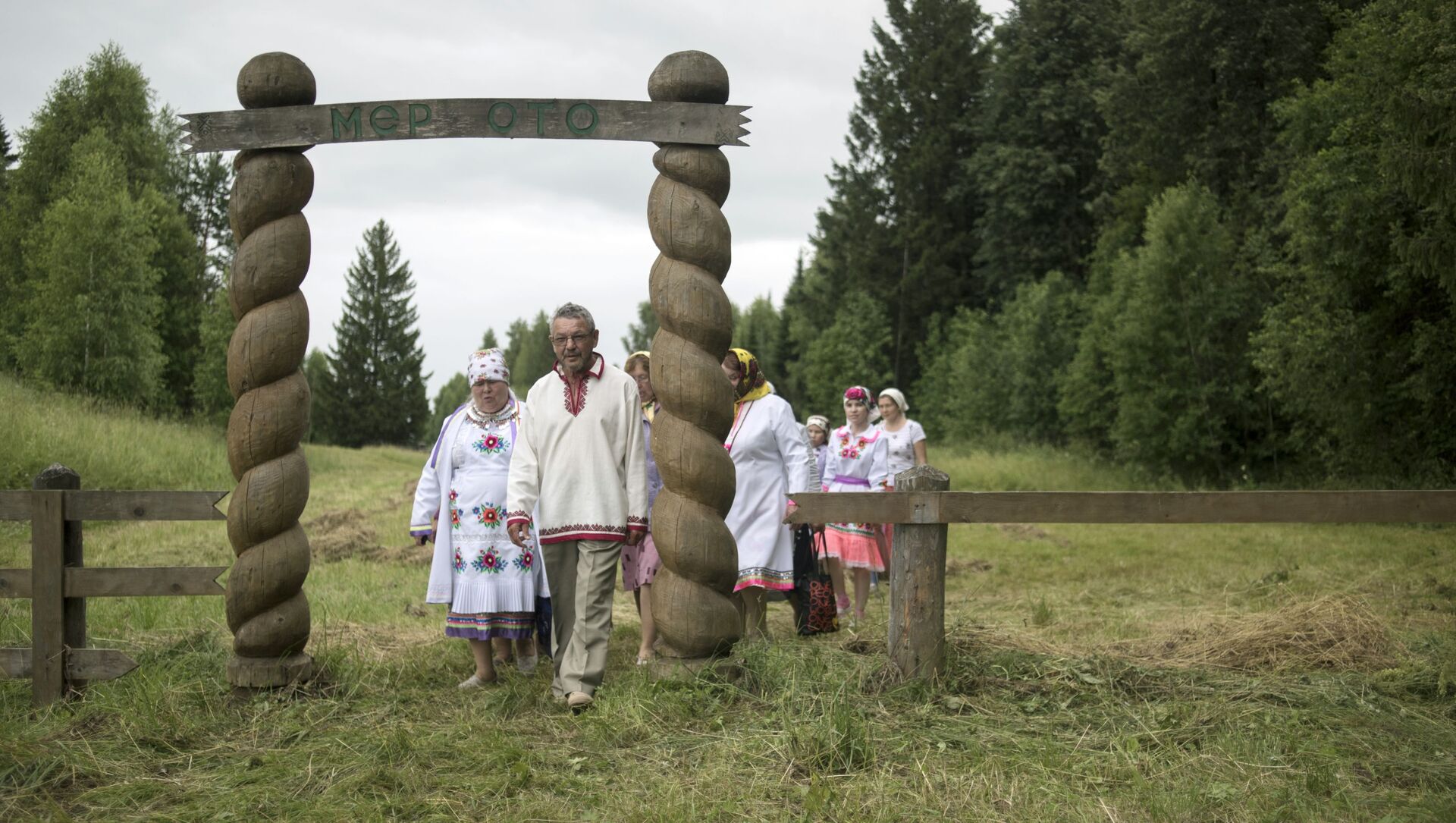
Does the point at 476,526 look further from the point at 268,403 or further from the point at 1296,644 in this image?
the point at 1296,644

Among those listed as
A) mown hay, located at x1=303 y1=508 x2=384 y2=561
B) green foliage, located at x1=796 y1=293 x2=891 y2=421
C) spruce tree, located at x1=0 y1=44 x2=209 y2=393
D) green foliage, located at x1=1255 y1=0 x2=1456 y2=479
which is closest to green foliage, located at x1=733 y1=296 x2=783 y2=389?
green foliage, located at x1=796 y1=293 x2=891 y2=421

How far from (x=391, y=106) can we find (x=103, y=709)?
134 inches

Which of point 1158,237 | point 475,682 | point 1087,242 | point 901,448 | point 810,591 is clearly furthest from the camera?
point 1087,242

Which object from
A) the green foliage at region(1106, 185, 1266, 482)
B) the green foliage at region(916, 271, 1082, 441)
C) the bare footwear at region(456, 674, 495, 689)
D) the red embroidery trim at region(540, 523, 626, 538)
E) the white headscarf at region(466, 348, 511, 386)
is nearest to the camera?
the red embroidery trim at region(540, 523, 626, 538)

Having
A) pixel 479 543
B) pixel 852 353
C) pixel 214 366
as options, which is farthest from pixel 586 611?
pixel 852 353

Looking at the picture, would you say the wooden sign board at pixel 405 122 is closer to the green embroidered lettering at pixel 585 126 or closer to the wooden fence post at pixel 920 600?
the green embroidered lettering at pixel 585 126

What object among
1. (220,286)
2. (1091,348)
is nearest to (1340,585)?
(1091,348)

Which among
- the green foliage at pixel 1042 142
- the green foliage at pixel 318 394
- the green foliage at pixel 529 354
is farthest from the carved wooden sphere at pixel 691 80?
the green foliage at pixel 529 354

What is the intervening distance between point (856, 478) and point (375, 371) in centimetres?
6343

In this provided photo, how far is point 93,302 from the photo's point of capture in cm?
3178

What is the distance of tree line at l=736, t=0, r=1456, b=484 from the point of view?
20.9m

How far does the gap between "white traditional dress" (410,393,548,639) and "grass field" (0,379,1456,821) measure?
408 mm

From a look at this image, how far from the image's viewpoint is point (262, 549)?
6.72 metres

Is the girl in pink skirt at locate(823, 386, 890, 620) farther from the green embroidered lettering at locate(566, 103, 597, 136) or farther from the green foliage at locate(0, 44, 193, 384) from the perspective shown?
the green foliage at locate(0, 44, 193, 384)
